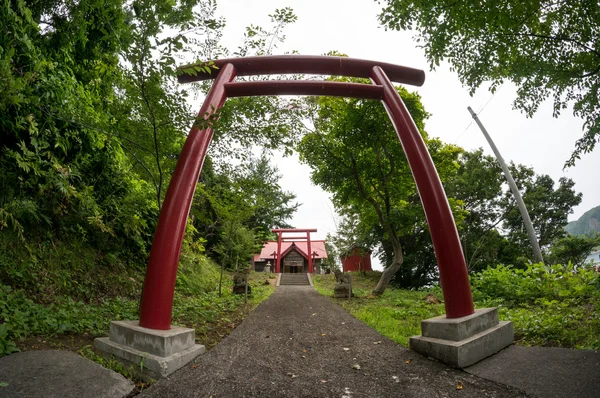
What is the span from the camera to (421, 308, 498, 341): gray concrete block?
10.8 feet

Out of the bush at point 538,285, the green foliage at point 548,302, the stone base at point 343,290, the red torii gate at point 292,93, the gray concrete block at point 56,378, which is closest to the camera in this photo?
the gray concrete block at point 56,378

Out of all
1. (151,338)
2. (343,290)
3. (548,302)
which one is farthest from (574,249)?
(151,338)

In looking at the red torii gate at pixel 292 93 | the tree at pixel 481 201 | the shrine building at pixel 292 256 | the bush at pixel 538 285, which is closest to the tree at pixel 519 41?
the red torii gate at pixel 292 93

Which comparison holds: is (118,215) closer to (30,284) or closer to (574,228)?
(30,284)

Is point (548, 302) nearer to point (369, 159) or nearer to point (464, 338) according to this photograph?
point (464, 338)

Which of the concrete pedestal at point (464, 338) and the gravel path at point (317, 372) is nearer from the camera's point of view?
the gravel path at point (317, 372)

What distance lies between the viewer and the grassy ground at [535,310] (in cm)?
365

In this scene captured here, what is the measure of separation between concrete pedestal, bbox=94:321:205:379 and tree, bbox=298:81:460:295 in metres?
8.13

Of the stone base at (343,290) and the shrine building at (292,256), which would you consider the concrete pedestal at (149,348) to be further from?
the shrine building at (292,256)

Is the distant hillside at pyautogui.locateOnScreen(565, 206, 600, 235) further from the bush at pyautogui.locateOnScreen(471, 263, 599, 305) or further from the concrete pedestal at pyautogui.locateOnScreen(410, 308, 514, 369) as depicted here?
the concrete pedestal at pyautogui.locateOnScreen(410, 308, 514, 369)

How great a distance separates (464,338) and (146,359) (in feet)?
11.2

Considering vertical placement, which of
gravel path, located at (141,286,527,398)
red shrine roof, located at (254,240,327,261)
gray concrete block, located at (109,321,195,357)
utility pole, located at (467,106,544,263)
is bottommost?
gravel path, located at (141,286,527,398)

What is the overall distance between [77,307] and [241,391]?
3267 millimetres

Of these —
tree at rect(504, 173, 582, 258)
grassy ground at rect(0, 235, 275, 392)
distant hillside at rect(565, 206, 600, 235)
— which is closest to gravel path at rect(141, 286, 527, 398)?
grassy ground at rect(0, 235, 275, 392)
